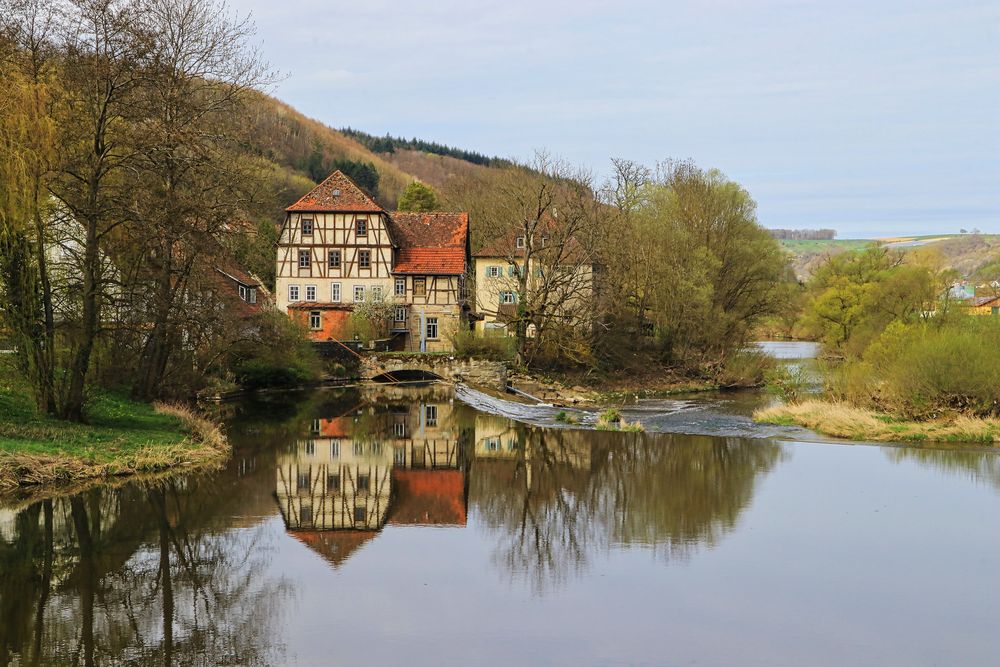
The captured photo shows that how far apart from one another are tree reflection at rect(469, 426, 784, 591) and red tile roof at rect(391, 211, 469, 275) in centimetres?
2481

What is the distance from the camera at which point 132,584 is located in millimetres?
12945

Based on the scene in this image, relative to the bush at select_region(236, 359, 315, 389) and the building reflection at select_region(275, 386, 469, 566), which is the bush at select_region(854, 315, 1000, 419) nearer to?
the building reflection at select_region(275, 386, 469, 566)

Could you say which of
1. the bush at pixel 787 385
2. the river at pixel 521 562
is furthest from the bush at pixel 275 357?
the bush at pixel 787 385

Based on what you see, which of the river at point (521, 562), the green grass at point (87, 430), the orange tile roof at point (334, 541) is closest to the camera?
the river at point (521, 562)

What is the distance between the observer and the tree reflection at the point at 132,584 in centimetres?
1065

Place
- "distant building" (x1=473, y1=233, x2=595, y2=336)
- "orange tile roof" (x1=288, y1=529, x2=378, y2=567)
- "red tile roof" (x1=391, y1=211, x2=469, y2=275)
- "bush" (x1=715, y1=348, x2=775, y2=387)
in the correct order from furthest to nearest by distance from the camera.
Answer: "red tile roof" (x1=391, y1=211, x2=469, y2=275) < "bush" (x1=715, y1=348, x2=775, y2=387) < "distant building" (x1=473, y1=233, x2=595, y2=336) < "orange tile roof" (x1=288, y1=529, x2=378, y2=567)

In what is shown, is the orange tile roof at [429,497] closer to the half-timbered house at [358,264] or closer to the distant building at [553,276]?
the distant building at [553,276]

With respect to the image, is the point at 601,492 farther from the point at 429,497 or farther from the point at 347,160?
the point at 347,160

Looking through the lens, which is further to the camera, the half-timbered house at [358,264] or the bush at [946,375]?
the half-timbered house at [358,264]

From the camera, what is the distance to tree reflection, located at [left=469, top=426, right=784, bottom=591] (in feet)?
51.4

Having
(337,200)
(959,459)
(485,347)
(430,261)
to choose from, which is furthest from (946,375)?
(337,200)

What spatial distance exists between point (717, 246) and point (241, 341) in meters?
24.8

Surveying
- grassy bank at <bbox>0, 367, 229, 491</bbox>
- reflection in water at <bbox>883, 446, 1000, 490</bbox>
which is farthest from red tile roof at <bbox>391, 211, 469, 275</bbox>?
reflection in water at <bbox>883, 446, 1000, 490</bbox>

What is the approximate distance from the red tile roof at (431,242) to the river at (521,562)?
29.0 m
